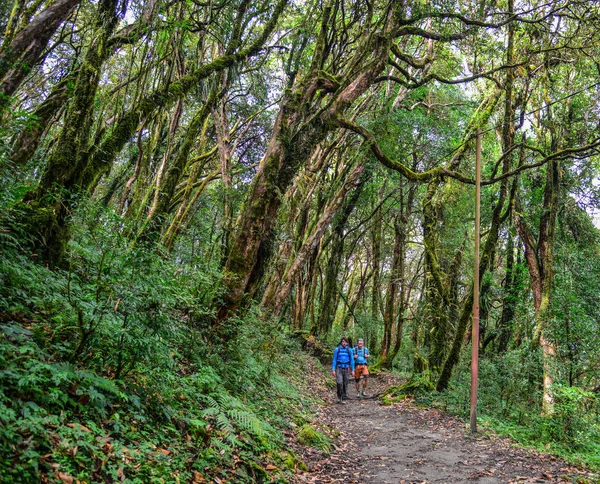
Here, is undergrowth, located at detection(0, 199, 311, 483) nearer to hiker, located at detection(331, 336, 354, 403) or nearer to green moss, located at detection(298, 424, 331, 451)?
green moss, located at detection(298, 424, 331, 451)

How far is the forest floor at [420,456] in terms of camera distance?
19.5 feet

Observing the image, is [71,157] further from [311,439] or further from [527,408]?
[527,408]

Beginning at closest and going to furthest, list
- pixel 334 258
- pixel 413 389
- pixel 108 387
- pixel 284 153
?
pixel 108 387 → pixel 284 153 → pixel 413 389 → pixel 334 258

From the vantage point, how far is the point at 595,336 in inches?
438

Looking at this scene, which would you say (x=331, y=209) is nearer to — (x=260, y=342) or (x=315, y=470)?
(x=260, y=342)

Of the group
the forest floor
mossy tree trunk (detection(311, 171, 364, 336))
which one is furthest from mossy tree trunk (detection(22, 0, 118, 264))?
mossy tree trunk (detection(311, 171, 364, 336))

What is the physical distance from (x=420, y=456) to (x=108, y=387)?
219 inches

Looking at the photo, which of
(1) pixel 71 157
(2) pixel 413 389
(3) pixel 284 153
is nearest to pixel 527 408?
(2) pixel 413 389

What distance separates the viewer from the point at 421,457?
23.0ft

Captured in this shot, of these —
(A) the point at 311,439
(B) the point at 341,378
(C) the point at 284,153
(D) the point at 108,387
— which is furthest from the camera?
(B) the point at 341,378

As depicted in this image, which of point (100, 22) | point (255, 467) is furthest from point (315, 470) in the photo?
point (100, 22)

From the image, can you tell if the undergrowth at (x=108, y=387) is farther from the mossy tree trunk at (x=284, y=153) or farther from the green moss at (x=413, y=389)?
the green moss at (x=413, y=389)

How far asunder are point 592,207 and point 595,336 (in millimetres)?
6961

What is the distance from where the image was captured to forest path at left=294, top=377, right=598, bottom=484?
19.5 ft
